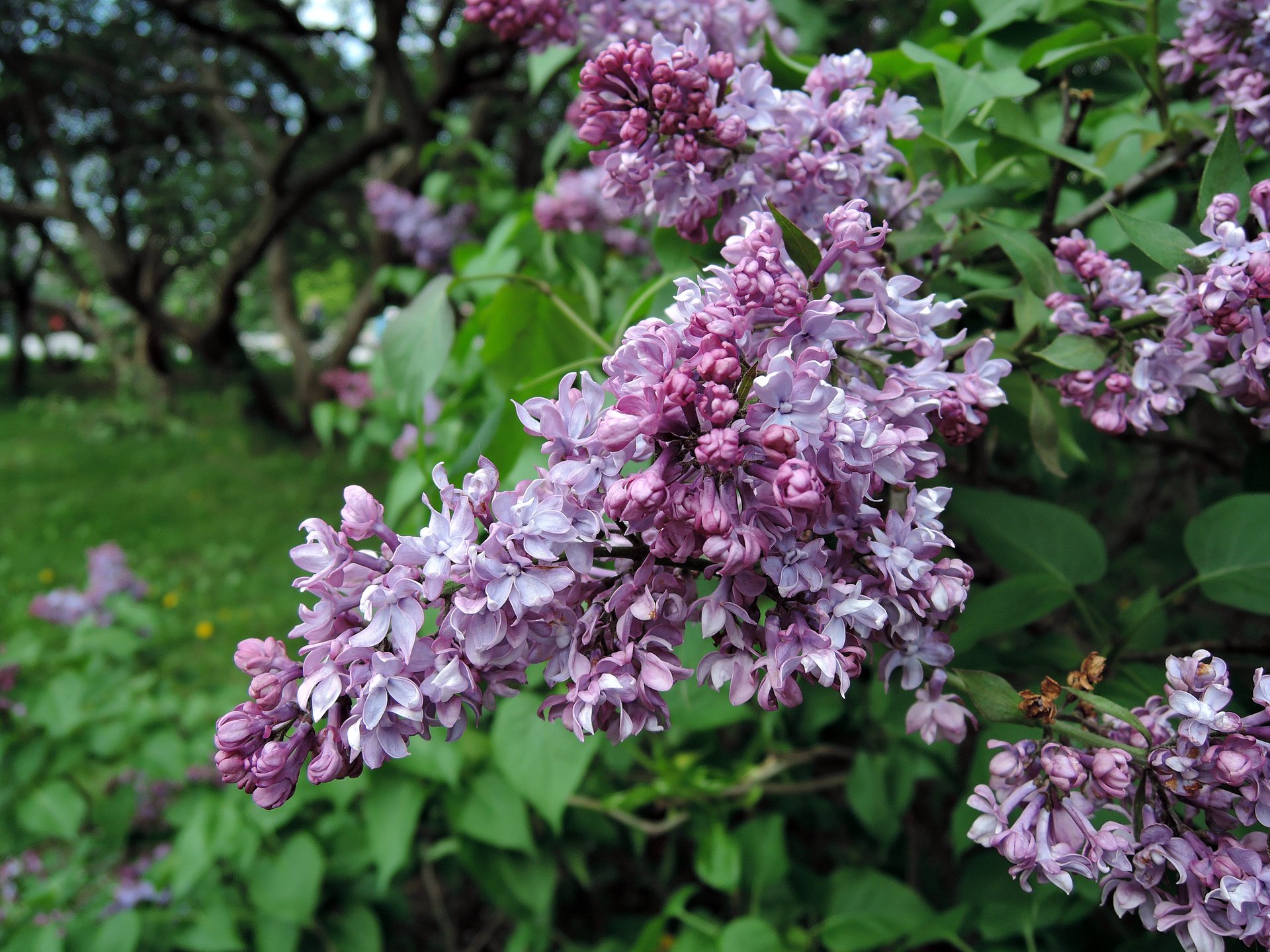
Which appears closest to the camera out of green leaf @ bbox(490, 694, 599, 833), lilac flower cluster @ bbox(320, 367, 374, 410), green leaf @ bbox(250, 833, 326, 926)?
green leaf @ bbox(490, 694, 599, 833)

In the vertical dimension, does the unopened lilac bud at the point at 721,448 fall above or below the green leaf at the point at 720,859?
above

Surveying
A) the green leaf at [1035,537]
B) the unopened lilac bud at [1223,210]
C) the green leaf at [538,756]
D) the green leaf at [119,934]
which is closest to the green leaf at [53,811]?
the green leaf at [119,934]

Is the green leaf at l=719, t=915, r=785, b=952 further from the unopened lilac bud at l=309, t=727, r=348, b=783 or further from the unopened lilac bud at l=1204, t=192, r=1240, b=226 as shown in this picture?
Answer: the unopened lilac bud at l=1204, t=192, r=1240, b=226

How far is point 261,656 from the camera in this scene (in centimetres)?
72

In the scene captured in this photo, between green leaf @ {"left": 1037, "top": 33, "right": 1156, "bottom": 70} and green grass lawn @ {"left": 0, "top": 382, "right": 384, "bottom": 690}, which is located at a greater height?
green leaf @ {"left": 1037, "top": 33, "right": 1156, "bottom": 70}

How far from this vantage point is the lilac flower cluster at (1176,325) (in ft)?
2.51

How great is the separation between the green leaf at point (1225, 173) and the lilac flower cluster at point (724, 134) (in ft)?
0.94

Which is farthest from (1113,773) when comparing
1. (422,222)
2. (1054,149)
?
(422,222)

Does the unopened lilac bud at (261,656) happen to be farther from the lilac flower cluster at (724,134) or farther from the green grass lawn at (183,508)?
the green grass lawn at (183,508)

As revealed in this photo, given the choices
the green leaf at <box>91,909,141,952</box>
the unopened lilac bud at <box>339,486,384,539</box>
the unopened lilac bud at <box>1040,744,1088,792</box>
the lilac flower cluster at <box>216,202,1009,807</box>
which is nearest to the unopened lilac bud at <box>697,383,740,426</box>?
the lilac flower cluster at <box>216,202,1009,807</box>

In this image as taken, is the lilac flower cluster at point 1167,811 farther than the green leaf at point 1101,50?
No

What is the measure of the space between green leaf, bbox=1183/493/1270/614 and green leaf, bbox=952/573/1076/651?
0.18 metres

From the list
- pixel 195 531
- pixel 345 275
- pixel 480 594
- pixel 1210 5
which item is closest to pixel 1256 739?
pixel 480 594

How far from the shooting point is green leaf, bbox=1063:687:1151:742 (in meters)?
0.73
